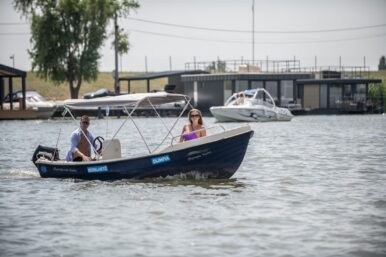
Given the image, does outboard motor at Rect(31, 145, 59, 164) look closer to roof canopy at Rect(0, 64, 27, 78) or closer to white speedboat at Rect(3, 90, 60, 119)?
roof canopy at Rect(0, 64, 27, 78)

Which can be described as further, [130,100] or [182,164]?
[130,100]

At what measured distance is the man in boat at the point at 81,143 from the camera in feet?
77.1

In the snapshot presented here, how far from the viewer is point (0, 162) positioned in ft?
108

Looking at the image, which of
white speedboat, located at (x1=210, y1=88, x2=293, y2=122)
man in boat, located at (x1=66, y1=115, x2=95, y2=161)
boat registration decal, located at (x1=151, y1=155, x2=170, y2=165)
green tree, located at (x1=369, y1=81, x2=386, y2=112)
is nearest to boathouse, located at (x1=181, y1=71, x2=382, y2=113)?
green tree, located at (x1=369, y1=81, x2=386, y2=112)

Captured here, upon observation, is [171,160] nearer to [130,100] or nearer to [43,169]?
[130,100]

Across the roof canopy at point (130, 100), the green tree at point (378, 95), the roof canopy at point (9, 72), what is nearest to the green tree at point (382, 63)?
the green tree at point (378, 95)

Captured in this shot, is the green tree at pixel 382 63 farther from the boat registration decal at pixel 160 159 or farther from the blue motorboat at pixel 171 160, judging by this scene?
the boat registration decal at pixel 160 159

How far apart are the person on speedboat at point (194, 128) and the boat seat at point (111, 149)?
6.13 ft

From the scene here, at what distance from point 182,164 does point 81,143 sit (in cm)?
309

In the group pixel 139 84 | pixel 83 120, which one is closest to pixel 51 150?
pixel 83 120

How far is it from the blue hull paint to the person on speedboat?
0.56 metres

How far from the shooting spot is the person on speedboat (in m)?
22.8

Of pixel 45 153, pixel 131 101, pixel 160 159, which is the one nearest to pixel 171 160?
pixel 160 159

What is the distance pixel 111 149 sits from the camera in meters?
23.8
